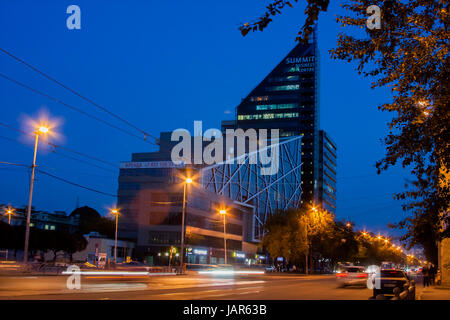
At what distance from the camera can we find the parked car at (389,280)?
22.5m

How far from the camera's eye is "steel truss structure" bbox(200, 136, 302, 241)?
345ft

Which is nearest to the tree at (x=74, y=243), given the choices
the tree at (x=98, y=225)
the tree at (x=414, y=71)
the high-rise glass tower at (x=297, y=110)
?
the tree at (x=98, y=225)

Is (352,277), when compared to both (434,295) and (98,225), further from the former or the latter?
(98,225)

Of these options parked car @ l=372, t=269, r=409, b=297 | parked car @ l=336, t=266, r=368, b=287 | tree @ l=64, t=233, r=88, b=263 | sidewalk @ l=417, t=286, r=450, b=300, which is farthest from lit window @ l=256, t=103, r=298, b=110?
parked car @ l=372, t=269, r=409, b=297

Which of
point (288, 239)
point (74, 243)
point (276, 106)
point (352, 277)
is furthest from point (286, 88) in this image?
point (352, 277)

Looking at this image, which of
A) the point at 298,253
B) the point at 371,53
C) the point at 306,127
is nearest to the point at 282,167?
the point at 306,127

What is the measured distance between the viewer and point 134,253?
3472 inches

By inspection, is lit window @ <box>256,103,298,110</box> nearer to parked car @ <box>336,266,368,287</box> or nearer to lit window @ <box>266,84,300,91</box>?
lit window @ <box>266,84,300,91</box>

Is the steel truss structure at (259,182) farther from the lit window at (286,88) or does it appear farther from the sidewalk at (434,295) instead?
the sidewalk at (434,295)

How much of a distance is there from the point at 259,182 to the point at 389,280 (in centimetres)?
10285

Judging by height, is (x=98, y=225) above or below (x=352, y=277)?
above

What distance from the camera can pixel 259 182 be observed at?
126 metres

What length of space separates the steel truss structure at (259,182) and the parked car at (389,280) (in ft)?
207
